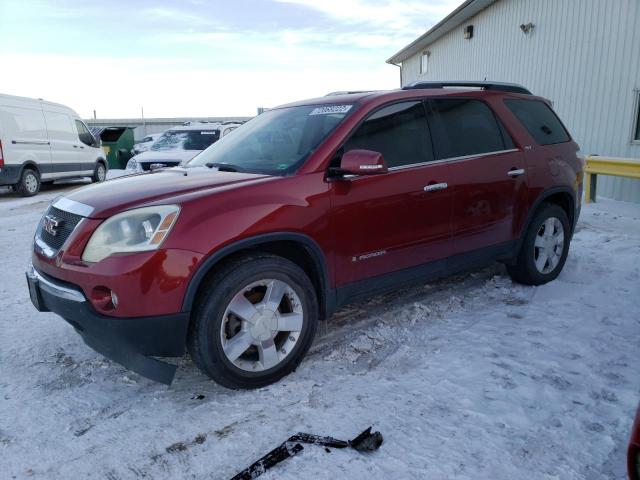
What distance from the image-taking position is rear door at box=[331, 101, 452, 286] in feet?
10.7

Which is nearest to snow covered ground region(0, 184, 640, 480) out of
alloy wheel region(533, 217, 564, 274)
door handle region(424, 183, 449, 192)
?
alloy wheel region(533, 217, 564, 274)

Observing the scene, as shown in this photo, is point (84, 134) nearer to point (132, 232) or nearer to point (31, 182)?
point (31, 182)

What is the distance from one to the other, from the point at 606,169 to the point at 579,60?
10.1ft

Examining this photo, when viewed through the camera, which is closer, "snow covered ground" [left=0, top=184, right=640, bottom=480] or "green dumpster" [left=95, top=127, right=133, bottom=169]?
"snow covered ground" [left=0, top=184, right=640, bottom=480]

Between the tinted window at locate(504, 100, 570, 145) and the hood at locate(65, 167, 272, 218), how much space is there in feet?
8.62

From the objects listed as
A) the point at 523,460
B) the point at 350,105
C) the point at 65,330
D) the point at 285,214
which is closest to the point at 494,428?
the point at 523,460

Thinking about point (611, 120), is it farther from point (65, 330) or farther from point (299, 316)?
point (65, 330)

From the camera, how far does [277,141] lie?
371 cm

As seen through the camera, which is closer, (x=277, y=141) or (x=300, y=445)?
(x=300, y=445)

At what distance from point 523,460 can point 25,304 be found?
426 cm

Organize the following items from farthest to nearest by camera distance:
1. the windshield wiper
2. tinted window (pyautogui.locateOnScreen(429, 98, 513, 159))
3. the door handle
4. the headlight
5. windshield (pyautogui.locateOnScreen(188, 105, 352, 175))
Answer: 1. tinted window (pyautogui.locateOnScreen(429, 98, 513, 159))
2. the door handle
3. the windshield wiper
4. windshield (pyautogui.locateOnScreen(188, 105, 352, 175))
5. the headlight

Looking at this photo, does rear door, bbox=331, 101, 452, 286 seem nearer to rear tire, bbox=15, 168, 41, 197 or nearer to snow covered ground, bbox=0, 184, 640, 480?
snow covered ground, bbox=0, 184, 640, 480

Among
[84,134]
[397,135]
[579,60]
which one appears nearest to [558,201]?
[397,135]

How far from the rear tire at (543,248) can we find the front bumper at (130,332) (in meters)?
3.14
